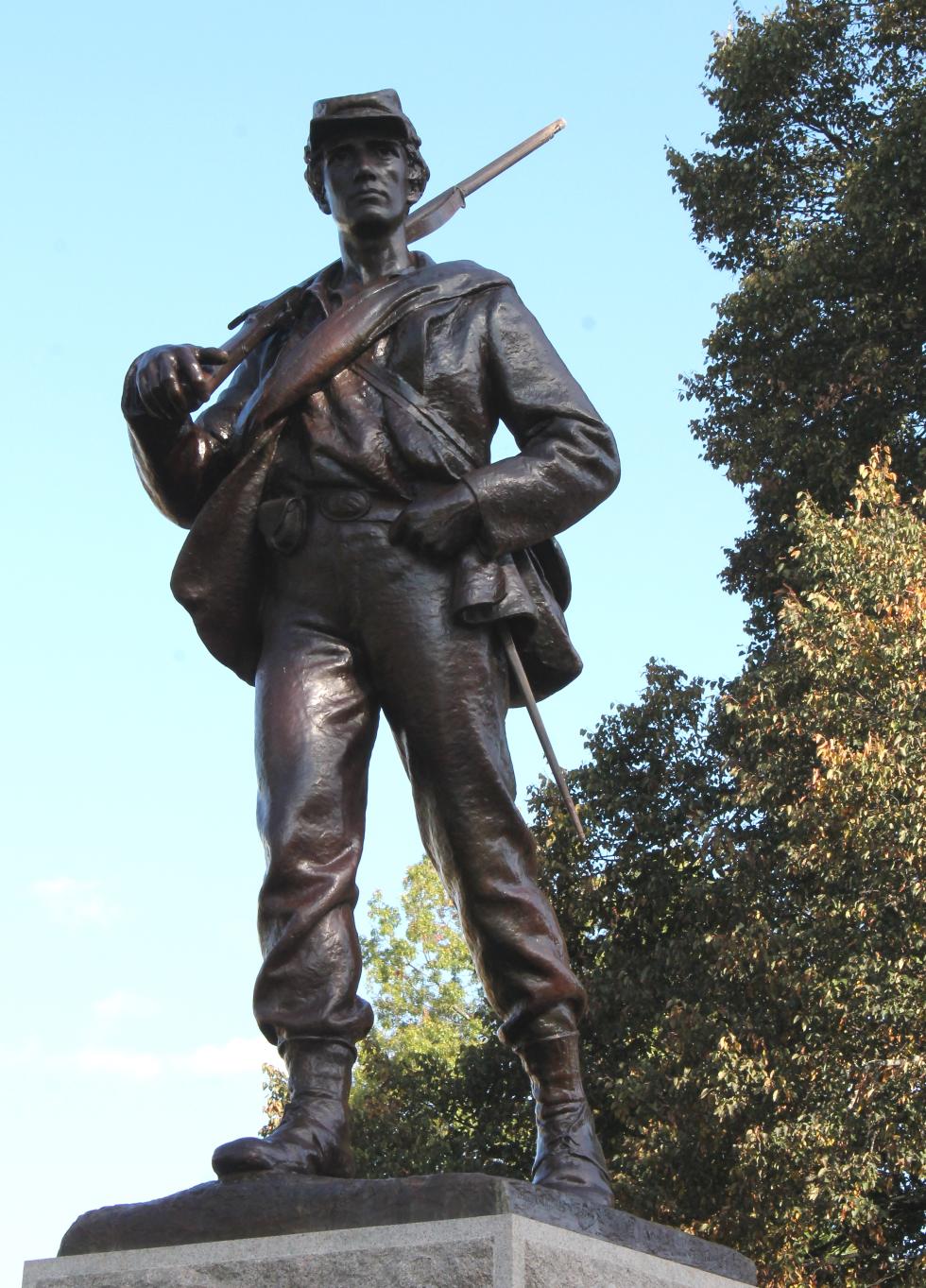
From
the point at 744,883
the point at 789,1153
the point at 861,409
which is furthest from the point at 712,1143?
the point at 861,409

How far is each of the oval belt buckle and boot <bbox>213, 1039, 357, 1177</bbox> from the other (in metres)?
1.27

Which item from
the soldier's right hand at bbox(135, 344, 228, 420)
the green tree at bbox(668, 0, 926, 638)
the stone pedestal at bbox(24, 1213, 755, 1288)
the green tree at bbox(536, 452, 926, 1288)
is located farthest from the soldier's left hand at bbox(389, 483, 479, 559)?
the green tree at bbox(668, 0, 926, 638)

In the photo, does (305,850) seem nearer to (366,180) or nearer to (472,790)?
(472,790)

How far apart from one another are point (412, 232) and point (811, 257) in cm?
1476

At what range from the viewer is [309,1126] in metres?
3.91

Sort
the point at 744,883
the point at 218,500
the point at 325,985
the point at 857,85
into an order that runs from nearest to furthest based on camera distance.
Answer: the point at 325,985, the point at 218,500, the point at 744,883, the point at 857,85

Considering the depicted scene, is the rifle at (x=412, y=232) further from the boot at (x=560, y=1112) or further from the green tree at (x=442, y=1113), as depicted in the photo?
the green tree at (x=442, y=1113)

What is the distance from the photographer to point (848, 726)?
14336 millimetres

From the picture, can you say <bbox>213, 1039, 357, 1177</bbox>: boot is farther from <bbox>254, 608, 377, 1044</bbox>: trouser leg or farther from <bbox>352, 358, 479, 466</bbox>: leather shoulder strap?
<bbox>352, 358, 479, 466</bbox>: leather shoulder strap

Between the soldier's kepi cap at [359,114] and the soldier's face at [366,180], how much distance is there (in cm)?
3

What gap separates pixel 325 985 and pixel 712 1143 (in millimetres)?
11300

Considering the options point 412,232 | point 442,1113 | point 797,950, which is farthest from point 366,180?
point 442,1113

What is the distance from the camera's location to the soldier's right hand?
4488mm

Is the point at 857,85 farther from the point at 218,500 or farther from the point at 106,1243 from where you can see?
the point at 106,1243
